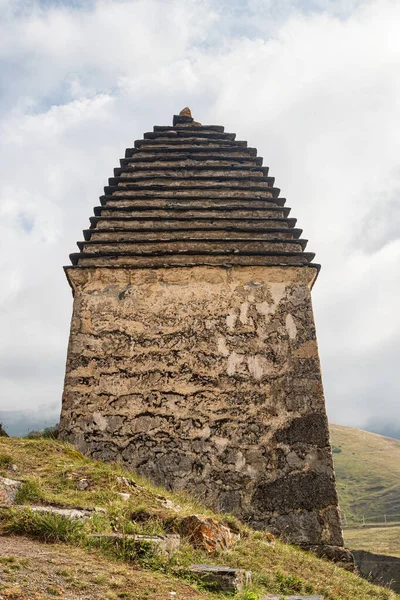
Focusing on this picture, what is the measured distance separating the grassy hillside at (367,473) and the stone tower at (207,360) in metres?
41.2

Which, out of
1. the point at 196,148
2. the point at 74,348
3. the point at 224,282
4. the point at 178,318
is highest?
the point at 196,148

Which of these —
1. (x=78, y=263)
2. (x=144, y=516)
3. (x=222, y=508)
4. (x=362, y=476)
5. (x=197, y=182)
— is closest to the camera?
(x=144, y=516)

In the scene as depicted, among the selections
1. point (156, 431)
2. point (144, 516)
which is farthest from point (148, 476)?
point (144, 516)

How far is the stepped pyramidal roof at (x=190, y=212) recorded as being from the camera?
955 cm

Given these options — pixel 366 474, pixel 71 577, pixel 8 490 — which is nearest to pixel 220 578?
pixel 71 577

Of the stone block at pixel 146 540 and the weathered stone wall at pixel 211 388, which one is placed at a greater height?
the weathered stone wall at pixel 211 388

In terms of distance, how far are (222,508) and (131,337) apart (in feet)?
9.84

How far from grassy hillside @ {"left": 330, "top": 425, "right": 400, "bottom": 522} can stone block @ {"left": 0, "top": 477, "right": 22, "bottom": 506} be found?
148ft

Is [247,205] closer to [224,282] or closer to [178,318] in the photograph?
[224,282]

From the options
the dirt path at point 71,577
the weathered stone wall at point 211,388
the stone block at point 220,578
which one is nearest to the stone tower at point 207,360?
the weathered stone wall at point 211,388

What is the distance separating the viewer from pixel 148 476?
8094 millimetres

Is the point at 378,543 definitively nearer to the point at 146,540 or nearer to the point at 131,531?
the point at 131,531

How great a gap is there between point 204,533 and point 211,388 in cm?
359

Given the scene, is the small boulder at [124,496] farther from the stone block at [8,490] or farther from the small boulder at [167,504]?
the stone block at [8,490]
